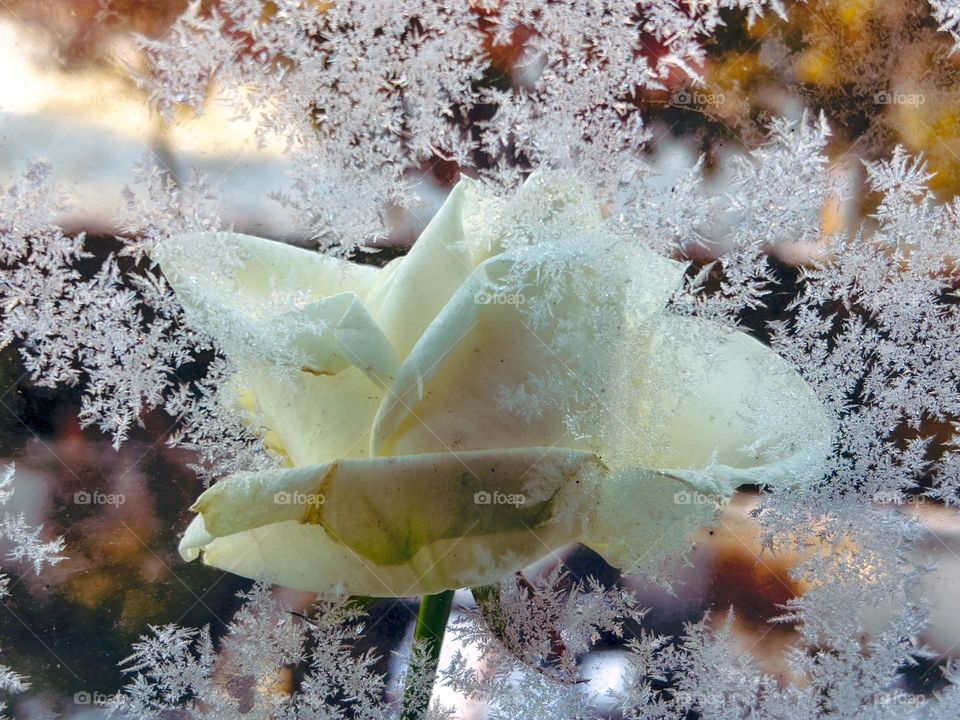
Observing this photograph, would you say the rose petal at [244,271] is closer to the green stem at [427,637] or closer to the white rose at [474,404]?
the white rose at [474,404]

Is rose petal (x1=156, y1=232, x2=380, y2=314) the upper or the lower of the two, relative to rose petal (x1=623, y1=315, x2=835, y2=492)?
upper

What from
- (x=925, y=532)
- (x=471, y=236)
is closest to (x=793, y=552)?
(x=925, y=532)

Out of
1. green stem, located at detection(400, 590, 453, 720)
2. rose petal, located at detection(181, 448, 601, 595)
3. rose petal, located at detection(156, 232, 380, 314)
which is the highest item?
rose petal, located at detection(156, 232, 380, 314)

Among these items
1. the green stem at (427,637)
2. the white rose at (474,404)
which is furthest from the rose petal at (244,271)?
the green stem at (427,637)

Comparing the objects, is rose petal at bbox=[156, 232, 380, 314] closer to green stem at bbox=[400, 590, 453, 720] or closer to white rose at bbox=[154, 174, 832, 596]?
white rose at bbox=[154, 174, 832, 596]

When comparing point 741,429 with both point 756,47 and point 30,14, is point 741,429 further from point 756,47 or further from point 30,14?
point 30,14

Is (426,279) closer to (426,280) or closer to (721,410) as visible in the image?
(426,280)

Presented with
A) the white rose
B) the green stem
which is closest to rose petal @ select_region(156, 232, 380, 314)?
the white rose
